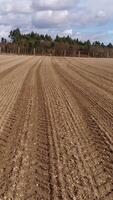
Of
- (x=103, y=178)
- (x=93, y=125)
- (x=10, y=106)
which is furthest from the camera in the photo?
(x=10, y=106)

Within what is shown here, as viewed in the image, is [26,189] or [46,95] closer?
[26,189]

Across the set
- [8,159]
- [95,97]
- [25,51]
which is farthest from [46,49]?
[8,159]

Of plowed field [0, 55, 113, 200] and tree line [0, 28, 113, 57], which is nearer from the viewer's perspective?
plowed field [0, 55, 113, 200]

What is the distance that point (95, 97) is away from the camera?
1722 cm

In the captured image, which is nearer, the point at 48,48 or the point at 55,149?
the point at 55,149

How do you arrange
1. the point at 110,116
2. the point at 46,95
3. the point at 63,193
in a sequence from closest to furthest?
the point at 63,193 < the point at 110,116 < the point at 46,95

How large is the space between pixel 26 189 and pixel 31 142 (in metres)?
2.78

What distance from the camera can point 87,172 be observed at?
7277 mm

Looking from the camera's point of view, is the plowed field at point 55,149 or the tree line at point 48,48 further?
the tree line at point 48,48

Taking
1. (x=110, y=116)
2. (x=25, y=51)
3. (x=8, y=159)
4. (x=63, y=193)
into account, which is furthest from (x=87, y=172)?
(x=25, y=51)

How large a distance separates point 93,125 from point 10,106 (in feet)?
12.1

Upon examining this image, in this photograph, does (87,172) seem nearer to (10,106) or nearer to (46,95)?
(10,106)

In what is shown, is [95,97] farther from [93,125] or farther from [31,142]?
[31,142]

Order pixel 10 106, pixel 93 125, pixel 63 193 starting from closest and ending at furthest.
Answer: pixel 63 193 → pixel 93 125 → pixel 10 106
